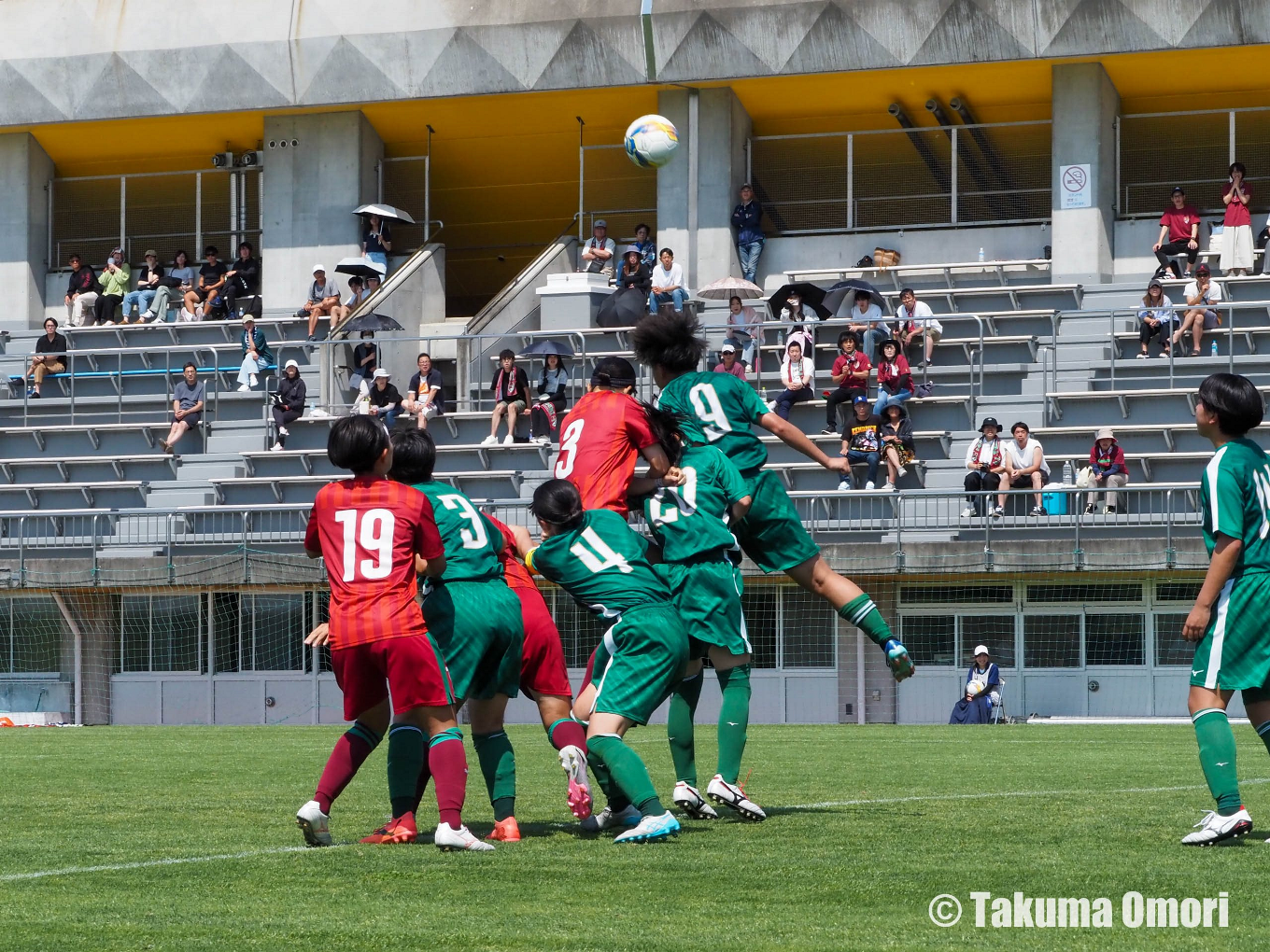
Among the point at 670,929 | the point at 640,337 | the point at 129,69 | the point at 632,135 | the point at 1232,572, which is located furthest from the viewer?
the point at 129,69

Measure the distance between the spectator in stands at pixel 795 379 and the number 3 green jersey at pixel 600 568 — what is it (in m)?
17.6

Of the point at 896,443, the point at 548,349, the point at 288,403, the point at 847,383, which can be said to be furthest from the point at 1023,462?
the point at 288,403

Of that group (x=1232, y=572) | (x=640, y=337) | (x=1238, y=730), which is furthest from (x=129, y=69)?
(x=1232, y=572)

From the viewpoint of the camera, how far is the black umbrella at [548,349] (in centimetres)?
2644

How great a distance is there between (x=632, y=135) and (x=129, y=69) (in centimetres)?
1249

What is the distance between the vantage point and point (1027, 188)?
31109 millimetres

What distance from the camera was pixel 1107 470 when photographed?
73.9 ft

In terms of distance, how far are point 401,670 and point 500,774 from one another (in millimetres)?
833

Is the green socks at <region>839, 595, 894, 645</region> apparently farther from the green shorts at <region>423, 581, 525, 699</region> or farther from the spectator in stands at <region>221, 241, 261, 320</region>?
the spectator in stands at <region>221, 241, 261, 320</region>

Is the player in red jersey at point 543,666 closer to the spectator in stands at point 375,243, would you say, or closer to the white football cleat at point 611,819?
the white football cleat at point 611,819

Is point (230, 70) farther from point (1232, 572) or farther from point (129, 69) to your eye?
point (1232, 572)

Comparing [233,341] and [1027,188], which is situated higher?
[1027,188]

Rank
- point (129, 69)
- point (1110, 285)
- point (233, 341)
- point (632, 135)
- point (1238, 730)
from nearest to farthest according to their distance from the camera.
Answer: point (1238, 730) → point (632, 135) → point (1110, 285) → point (233, 341) → point (129, 69)

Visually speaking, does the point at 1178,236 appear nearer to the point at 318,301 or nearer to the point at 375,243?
Answer: the point at 375,243
